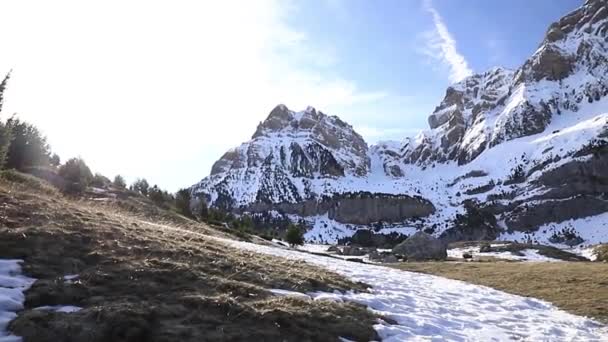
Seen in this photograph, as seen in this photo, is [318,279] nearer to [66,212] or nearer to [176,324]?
[176,324]

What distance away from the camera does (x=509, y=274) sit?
28.7 metres

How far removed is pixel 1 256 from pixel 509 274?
1038 inches

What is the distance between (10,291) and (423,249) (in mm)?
59480

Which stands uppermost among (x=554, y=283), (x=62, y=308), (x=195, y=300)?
(x=554, y=283)

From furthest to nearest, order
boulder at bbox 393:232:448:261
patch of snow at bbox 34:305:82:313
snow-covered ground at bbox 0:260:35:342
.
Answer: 1. boulder at bbox 393:232:448:261
2. patch of snow at bbox 34:305:82:313
3. snow-covered ground at bbox 0:260:35:342

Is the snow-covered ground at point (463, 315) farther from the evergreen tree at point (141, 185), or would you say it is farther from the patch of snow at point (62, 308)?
the evergreen tree at point (141, 185)

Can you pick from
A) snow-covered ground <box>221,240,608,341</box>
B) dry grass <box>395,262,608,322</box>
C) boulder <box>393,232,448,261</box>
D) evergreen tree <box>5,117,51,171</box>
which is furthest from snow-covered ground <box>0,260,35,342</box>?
boulder <box>393,232,448,261</box>

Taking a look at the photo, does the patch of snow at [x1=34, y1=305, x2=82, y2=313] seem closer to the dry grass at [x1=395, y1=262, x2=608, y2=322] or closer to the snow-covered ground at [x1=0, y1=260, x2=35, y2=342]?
the snow-covered ground at [x1=0, y1=260, x2=35, y2=342]

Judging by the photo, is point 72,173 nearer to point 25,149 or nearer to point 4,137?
point 25,149

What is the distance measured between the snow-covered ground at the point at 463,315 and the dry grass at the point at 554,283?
43.1 inches

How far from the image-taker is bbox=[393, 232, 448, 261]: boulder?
6375 centimetres

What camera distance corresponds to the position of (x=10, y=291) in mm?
10258

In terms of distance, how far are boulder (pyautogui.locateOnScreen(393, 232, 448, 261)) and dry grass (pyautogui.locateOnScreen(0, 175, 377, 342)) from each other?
48540 mm

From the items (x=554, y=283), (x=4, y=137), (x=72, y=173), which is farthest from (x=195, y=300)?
(x=72, y=173)
